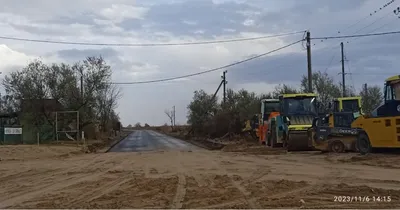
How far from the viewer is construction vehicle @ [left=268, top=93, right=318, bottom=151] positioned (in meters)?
28.6

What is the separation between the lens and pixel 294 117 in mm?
30062

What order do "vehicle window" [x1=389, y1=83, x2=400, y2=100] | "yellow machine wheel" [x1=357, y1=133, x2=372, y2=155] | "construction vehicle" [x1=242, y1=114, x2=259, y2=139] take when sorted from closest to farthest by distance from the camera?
"vehicle window" [x1=389, y1=83, x2=400, y2=100] < "yellow machine wheel" [x1=357, y1=133, x2=372, y2=155] < "construction vehicle" [x1=242, y1=114, x2=259, y2=139]

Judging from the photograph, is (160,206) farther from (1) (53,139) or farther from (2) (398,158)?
(1) (53,139)

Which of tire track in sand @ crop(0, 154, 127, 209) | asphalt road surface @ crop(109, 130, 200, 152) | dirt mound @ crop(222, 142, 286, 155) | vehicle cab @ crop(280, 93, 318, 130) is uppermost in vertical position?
vehicle cab @ crop(280, 93, 318, 130)

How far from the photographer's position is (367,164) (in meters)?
18.9

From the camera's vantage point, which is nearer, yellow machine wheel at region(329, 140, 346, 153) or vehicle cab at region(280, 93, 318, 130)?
yellow machine wheel at region(329, 140, 346, 153)

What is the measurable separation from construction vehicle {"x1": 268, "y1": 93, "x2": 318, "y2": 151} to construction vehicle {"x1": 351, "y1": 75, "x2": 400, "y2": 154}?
5.76 meters

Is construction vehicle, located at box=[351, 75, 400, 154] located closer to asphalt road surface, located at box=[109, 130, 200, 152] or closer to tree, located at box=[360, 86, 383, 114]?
asphalt road surface, located at box=[109, 130, 200, 152]

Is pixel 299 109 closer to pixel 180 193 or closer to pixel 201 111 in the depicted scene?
pixel 180 193

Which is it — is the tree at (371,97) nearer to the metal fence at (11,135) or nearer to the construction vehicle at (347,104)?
the construction vehicle at (347,104)

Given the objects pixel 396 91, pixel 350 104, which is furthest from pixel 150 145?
pixel 396 91

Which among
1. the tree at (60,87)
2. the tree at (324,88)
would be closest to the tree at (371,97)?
the tree at (324,88)
